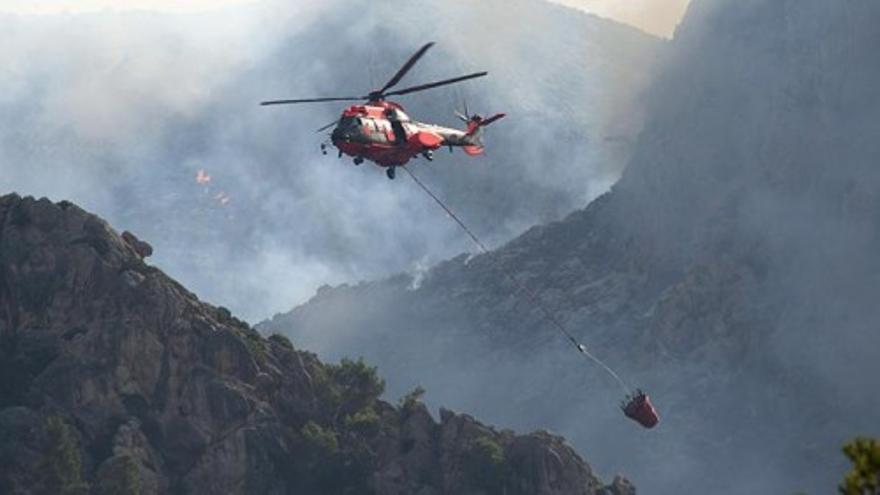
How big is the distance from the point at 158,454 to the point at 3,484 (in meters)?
14.9

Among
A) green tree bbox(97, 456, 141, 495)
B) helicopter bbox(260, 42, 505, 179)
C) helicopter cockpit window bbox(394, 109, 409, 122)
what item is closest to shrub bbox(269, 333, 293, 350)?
green tree bbox(97, 456, 141, 495)

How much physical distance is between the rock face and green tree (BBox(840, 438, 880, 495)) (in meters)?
102

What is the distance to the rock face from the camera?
490 feet

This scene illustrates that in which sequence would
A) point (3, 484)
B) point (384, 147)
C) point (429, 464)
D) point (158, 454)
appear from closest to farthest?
point (384, 147) < point (3, 484) < point (158, 454) < point (429, 464)

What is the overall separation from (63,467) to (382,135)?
44.9 metres

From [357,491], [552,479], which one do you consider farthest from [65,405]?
[552,479]

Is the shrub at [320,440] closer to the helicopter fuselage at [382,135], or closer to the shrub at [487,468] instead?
the shrub at [487,468]

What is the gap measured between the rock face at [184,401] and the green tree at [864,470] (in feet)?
334

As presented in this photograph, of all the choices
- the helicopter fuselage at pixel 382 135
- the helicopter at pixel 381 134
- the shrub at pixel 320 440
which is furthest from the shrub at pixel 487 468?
the helicopter fuselage at pixel 382 135

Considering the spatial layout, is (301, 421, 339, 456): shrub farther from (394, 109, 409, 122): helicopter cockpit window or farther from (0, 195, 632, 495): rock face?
(394, 109, 409, 122): helicopter cockpit window

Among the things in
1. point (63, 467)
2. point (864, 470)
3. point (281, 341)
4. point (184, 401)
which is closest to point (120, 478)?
point (63, 467)

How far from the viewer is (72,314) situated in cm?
15525

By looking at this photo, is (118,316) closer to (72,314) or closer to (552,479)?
(72,314)

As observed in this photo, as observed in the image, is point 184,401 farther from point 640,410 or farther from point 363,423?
point 640,410
